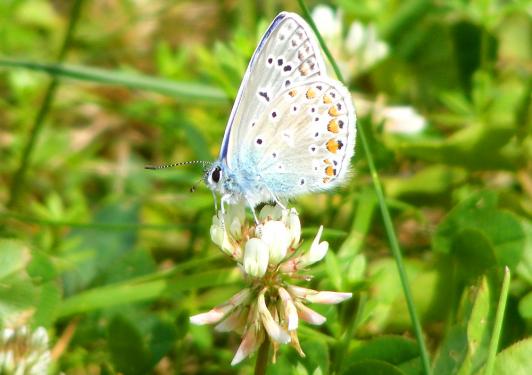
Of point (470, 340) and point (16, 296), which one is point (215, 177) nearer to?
point (16, 296)

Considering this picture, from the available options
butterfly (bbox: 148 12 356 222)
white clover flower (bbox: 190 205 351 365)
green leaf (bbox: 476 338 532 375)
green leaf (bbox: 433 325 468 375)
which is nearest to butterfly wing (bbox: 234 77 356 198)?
butterfly (bbox: 148 12 356 222)

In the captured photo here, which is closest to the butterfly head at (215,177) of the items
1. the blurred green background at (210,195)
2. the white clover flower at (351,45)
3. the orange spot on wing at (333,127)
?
the blurred green background at (210,195)

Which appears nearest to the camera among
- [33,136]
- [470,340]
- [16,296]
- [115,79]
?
[470,340]

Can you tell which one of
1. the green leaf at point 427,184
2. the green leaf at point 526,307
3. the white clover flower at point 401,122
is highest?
the white clover flower at point 401,122

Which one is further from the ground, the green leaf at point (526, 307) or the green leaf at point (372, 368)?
the green leaf at point (372, 368)

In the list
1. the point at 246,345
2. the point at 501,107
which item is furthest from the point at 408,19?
the point at 246,345

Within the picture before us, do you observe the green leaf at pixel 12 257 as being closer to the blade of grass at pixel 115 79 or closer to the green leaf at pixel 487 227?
the blade of grass at pixel 115 79

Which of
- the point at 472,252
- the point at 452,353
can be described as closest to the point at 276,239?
the point at 452,353

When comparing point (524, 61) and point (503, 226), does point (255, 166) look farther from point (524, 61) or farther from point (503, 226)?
point (524, 61)
